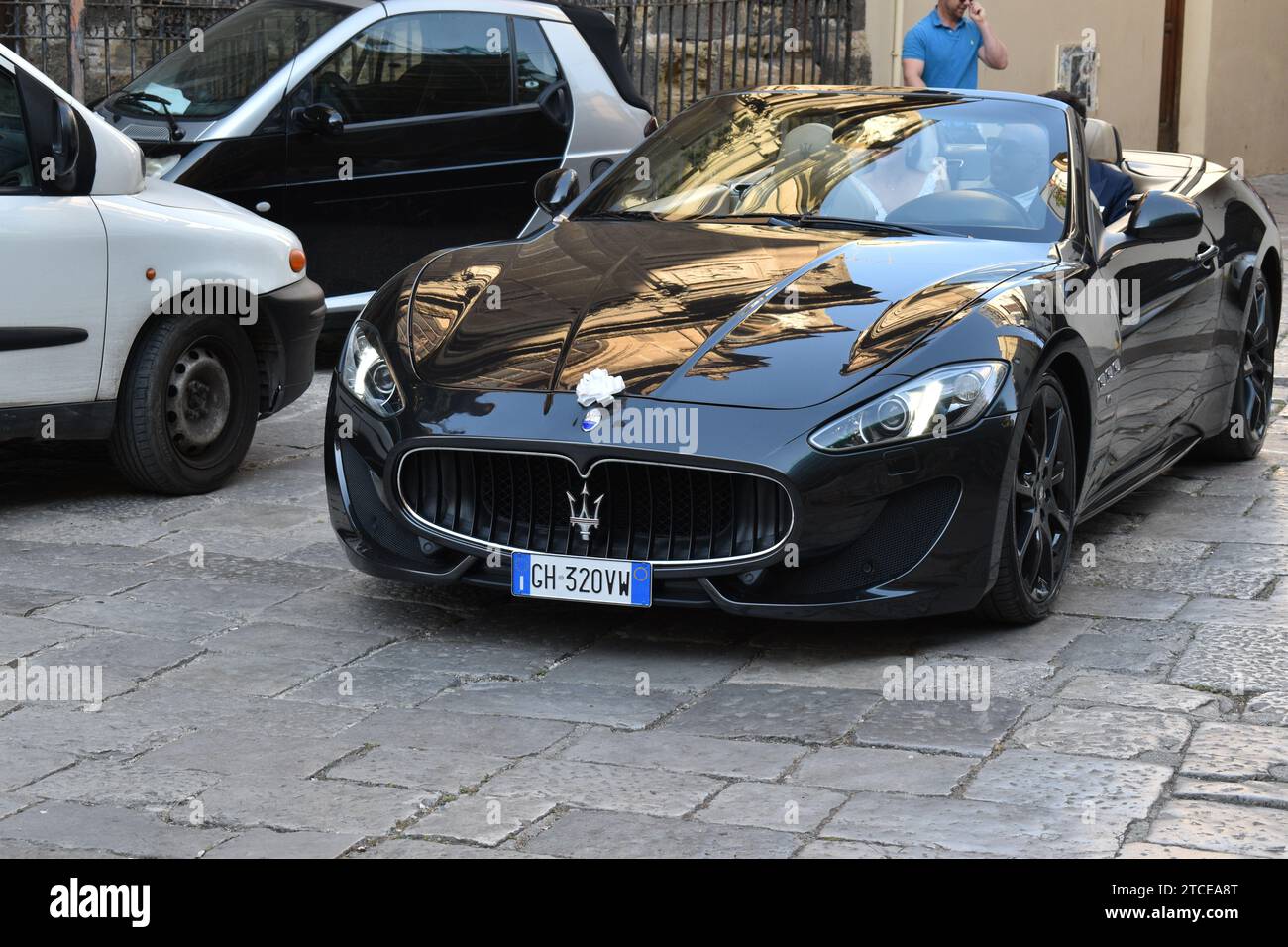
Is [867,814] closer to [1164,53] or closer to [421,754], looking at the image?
[421,754]

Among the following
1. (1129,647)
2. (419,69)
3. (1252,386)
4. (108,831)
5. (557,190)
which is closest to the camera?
(108,831)

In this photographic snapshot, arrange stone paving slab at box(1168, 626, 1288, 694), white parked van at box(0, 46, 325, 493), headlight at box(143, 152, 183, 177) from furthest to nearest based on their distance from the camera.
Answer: headlight at box(143, 152, 183, 177) → white parked van at box(0, 46, 325, 493) → stone paving slab at box(1168, 626, 1288, 694)

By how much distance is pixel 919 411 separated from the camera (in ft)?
16.3

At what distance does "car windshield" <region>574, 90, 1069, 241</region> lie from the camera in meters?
6.13

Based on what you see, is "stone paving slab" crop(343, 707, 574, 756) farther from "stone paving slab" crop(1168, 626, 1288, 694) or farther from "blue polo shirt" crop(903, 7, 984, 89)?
"blue polo shirt" crop(903, 7, 984, 89)

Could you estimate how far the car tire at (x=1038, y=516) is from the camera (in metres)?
5.28

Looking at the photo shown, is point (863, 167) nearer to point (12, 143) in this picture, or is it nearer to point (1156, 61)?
point (12, 143)

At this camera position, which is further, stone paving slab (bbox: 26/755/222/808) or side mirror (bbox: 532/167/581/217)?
side mirror (bbox: 532/167/581/217)

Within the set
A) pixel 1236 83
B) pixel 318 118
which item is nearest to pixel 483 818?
pixel 318 118

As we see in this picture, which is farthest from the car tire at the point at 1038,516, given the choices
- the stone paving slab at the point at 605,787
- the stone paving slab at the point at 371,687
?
the stone paving slab at the point at 371,687

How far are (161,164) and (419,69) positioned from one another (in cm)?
151

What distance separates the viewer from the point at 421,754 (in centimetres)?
440

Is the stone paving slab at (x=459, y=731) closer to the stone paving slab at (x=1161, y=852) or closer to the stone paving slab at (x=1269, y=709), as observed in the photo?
the stone paving slab at (x=1161, y=852)

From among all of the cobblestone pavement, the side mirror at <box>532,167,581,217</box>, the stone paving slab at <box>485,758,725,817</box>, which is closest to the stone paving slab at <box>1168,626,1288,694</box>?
the cobblestone pavement
